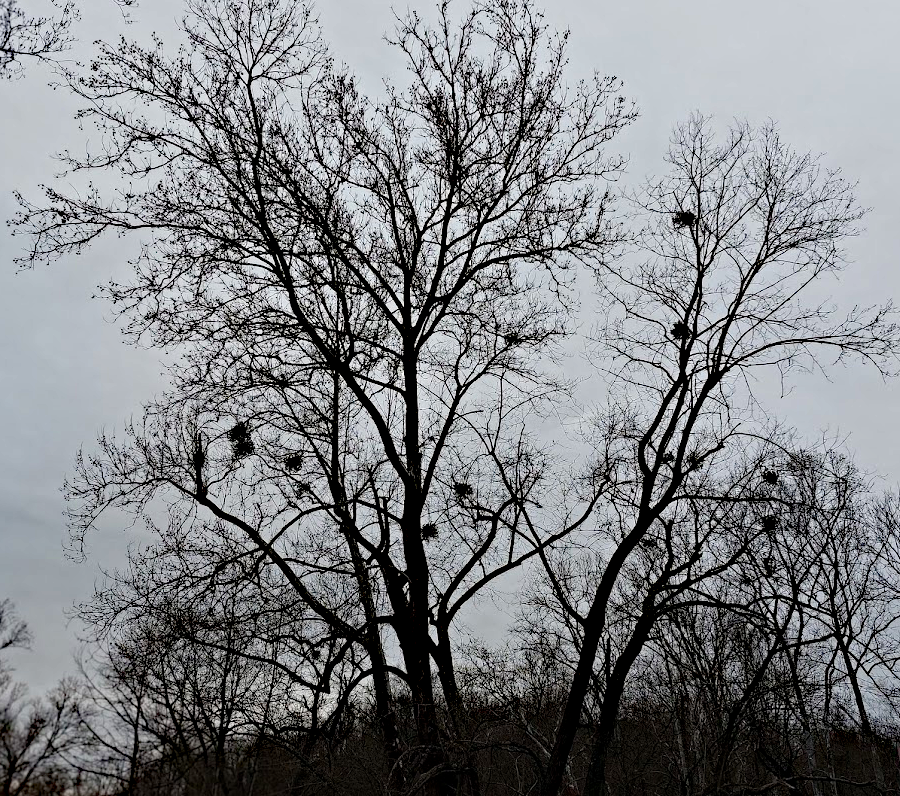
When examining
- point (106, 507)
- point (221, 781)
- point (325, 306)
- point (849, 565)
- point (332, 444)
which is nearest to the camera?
point (221, 781)

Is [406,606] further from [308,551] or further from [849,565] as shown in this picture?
[849,565]

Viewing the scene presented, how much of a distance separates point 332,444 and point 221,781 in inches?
200

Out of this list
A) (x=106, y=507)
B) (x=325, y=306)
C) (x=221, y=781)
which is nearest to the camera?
(x=221, y=781)

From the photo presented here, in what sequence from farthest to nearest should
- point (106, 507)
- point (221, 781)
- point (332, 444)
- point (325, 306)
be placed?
point (332, 444), point (325, 306), point (106, 507), point (221, 781)

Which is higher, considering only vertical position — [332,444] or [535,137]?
[535,137]

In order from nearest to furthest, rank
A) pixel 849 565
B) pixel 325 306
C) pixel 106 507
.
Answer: pixel 106 507 → pixel 325 306 → pixel 849 565

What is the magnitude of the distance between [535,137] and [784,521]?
6.82m

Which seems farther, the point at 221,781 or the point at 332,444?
the point at 332,444

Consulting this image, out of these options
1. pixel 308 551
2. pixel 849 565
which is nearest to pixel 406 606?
pixel 308 551

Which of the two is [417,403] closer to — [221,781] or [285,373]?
[285,373]

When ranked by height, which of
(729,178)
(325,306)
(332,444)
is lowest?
(332,444)

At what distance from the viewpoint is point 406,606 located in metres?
11.1

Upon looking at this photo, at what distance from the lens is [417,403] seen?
39.0ft

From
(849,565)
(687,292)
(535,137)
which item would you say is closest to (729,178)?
(687,292)
